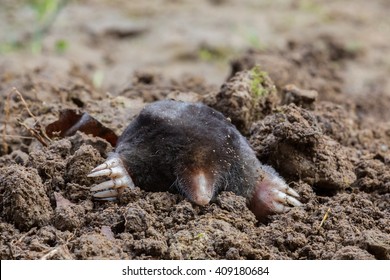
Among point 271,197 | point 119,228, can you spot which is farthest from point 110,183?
point 271,197

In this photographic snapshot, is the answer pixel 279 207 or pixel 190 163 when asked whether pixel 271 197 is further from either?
pixel 190 163

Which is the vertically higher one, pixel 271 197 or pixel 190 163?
pixel 190 163

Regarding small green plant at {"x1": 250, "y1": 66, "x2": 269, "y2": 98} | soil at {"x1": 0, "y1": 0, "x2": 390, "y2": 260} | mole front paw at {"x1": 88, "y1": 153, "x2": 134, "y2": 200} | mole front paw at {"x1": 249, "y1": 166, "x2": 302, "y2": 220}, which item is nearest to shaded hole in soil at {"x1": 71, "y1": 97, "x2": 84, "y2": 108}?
soil at {"x1": 0, "y1": 0, "x2": 390, "y2": 260}

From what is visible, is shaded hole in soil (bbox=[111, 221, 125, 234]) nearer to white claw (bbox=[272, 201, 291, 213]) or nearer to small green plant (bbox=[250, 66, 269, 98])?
white claw (bbox=[272, 201, 291, 213])

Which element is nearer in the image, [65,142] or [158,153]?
[158,153]

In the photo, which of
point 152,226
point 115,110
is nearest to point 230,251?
point 152,226
